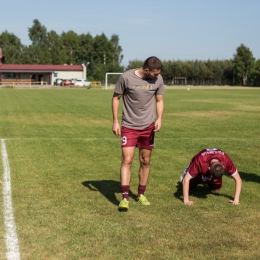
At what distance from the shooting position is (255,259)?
5070 millimetres

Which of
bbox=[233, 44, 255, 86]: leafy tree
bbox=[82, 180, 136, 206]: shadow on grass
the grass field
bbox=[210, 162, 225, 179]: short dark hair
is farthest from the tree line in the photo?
bbox=[210, 162, 225, 179]: short dark hair

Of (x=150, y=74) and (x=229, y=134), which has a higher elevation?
(x=150, y=74)

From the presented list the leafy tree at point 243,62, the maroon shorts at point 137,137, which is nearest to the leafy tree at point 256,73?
the leafy tree at point 243,62

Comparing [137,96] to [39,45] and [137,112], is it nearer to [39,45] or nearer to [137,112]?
[137,112]

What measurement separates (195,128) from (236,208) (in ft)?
38.6

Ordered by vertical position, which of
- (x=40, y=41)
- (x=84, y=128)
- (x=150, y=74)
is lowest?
(x=84, y=128)

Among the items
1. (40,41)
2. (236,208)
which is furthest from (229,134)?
(40,41)

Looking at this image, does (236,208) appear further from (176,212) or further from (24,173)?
(24,173)

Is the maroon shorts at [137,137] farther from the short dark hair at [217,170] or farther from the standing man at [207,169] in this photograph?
the short dark hair at [217,170]

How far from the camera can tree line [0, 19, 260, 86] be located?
117 m

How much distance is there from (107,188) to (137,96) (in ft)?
6.44

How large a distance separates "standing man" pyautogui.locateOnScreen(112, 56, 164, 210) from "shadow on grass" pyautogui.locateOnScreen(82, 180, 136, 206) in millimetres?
461

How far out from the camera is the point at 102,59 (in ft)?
453

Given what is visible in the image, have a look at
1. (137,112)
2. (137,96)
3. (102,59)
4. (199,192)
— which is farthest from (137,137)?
(102,59)
